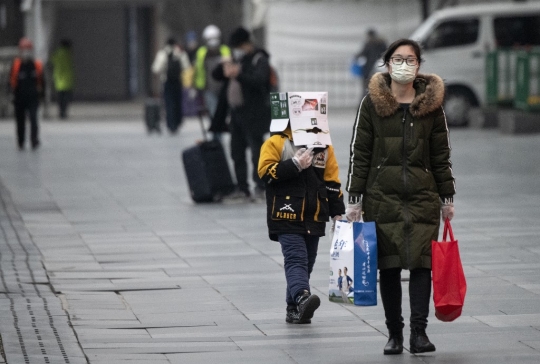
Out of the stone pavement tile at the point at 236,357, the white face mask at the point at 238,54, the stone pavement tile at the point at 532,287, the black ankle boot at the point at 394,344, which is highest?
the white face mask at the point at 238,54

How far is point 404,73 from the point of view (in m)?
6.64

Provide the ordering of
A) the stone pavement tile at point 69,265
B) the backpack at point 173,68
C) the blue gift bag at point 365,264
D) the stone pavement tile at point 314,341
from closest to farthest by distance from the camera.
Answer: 1. the blue gift bag at point 365,264
2. the stone pavement tile at point 314,341
3. the stone pavement tile at point 69,265
4. the backpack at point 173,68

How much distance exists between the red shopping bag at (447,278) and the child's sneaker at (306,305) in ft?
3.24

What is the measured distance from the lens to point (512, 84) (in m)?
24.1

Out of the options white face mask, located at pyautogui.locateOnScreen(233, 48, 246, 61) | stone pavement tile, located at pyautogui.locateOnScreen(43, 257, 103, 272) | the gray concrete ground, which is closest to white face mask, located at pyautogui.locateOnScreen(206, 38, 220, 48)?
the gray concrete ground

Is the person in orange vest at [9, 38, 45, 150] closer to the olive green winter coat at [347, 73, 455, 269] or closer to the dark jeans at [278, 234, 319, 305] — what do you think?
the dark jeans at [278, 234, 319, 305]

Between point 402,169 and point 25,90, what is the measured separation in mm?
15535

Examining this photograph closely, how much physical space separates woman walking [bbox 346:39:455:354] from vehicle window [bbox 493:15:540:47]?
18477 millimetres

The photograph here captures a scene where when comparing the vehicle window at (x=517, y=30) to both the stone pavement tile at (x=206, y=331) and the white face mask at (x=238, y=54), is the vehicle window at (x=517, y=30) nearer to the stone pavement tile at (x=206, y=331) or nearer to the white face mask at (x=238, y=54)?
the white face mask at (x=238, y=54)

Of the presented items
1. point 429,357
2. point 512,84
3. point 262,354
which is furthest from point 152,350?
point 512,84

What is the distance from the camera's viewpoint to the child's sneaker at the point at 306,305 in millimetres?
7426

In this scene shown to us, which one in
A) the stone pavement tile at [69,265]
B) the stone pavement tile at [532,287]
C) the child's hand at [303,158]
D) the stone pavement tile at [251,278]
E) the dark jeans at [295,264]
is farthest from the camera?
the stone pavement tile at [69,265]

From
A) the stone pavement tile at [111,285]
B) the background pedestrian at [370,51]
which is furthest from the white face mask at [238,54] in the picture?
the background pedestrian at [370,51]

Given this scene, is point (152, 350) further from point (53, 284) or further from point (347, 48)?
point (347, 48)
